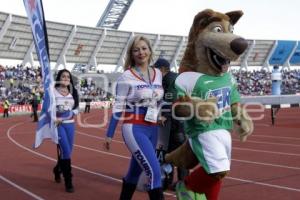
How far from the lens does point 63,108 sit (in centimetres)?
704

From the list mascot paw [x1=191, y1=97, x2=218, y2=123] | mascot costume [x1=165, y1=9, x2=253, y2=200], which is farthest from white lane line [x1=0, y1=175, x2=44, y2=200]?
mascot paw [x1=191, y1=97, x2=218, y2=123]

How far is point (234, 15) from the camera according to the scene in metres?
4.25

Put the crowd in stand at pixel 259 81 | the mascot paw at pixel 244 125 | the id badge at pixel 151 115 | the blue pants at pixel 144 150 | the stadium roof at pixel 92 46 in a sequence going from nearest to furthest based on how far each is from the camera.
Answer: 1. the mascot paw at pixel 244 125
2. the blue pants at pixel 144 150
3. the id badge at pixel 151 115
4. the stadium roof at pixel 92 46
5. the crowd in stand at pixel 259 81

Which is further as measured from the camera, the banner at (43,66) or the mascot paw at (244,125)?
the banner at (43,66)

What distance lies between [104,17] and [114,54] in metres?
17.2

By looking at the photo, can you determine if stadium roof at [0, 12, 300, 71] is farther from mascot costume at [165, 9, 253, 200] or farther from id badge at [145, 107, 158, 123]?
mascot costume at [165, 9, 253, 200]

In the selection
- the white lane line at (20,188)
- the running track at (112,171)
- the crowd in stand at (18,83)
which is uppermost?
the crowd in stand at (18,83)

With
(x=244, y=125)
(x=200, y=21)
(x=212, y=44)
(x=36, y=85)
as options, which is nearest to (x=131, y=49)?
(x=200, y=21)

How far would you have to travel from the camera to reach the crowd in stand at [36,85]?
3722 centimetres

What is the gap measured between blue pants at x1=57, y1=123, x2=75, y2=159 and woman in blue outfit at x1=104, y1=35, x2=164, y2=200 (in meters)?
2.18

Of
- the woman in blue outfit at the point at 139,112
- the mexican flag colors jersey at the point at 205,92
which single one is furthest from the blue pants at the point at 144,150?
the mexican flag colors jersey at the point at 205,92

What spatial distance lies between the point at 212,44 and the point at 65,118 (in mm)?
3633

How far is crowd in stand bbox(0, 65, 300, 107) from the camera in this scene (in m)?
37.2

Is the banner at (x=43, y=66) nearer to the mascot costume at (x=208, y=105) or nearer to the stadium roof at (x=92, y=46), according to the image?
the mascot costume at (x=208, y=105)
